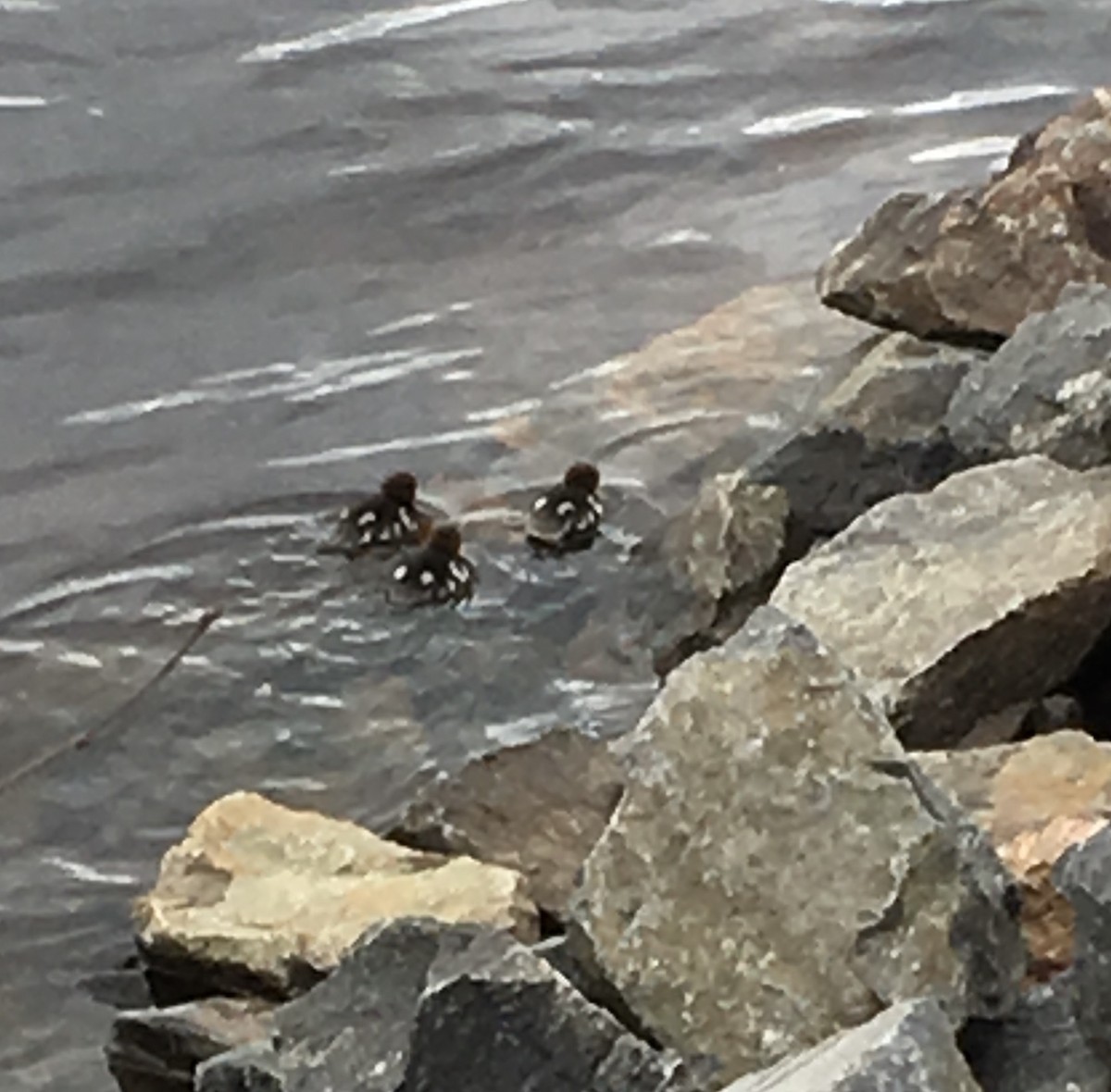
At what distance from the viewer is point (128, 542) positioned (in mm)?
4352

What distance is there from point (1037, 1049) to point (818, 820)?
0.98 ft

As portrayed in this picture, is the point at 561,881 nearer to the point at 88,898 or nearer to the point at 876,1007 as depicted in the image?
the point at 88,898

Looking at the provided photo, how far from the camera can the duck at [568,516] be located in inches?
170

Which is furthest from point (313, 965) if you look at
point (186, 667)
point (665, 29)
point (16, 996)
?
point (665, 29)

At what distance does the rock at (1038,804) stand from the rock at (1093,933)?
319 millimetres

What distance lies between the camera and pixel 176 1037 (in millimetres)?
2805

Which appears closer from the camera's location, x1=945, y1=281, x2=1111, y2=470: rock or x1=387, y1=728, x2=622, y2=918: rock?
x1=387, y1=728, x2=622, y2=918: rock

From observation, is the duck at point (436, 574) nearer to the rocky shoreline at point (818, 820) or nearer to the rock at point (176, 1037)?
the rocky shoreline at point (818, 820)

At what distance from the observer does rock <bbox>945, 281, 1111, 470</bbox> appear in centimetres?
341

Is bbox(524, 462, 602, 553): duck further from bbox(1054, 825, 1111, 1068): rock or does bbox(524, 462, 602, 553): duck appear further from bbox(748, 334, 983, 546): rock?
bbox(1054, 825, 1111, 1068): rock

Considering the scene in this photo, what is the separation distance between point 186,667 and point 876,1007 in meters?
2.09

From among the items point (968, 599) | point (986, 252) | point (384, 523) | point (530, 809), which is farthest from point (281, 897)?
point (986, 252)

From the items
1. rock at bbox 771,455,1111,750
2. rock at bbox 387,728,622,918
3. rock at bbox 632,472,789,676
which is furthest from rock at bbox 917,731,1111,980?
rock at bbox 632,472,789,676

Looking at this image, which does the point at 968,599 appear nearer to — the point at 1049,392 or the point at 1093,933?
the point at 1049,392
